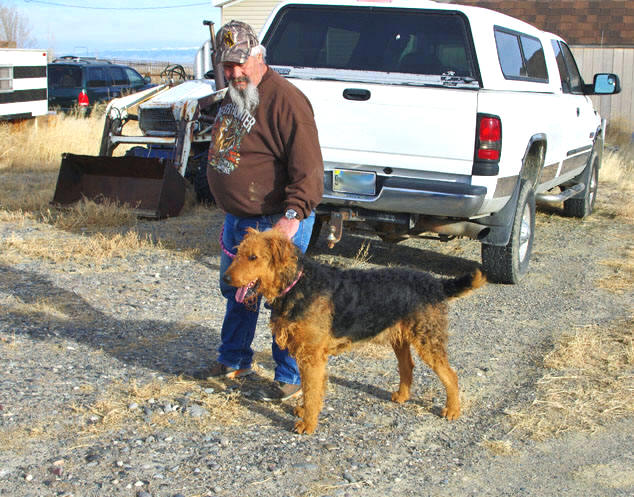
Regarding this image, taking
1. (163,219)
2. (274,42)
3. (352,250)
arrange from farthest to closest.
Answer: (163,219) → (352,250) → (274,42)

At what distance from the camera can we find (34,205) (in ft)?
31.4

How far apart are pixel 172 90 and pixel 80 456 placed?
7.26 meters

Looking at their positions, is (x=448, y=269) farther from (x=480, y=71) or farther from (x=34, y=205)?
(x=34, y=205)

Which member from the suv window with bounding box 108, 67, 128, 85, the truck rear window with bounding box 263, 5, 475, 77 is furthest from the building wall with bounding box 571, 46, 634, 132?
the truck rear window with bounding box 263, 5, 475, 77

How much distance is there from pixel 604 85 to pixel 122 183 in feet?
20.0

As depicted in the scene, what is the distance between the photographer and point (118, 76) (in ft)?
69.1

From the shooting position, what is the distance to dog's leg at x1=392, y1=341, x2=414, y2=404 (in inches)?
173

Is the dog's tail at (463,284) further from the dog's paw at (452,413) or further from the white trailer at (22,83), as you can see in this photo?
the white trailer at (22,83)

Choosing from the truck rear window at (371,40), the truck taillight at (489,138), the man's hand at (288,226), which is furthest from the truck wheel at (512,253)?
the man's hand at (288,226)

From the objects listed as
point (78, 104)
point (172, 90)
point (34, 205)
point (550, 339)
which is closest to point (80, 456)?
point (550, 339)

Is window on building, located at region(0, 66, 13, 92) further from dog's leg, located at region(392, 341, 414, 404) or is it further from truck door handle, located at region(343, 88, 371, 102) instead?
dog's leg, located at region(392, 341, 414, 404)

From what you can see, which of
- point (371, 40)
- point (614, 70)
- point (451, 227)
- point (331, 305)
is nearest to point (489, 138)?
point (451, 227)

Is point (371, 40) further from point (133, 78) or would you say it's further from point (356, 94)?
point (133, 78)

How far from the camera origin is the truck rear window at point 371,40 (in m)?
6.44
